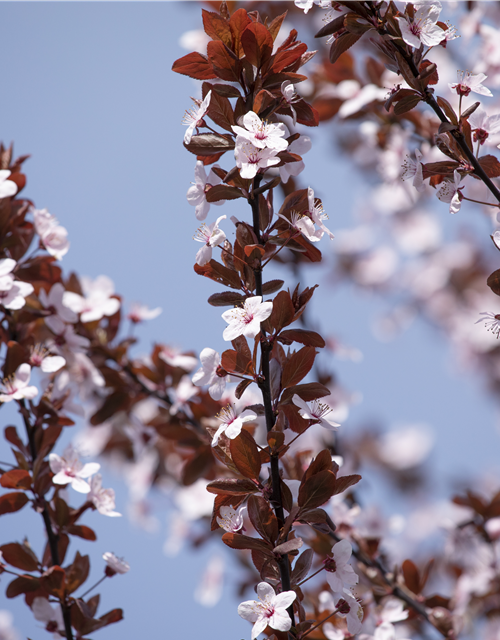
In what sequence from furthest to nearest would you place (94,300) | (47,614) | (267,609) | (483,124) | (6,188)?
(94,300), (6,188), (47,614), (483,124), (267,609)

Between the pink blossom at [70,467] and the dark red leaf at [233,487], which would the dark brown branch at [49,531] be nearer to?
the pink blossom at [70,467]

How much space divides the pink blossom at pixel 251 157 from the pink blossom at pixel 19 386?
65cm

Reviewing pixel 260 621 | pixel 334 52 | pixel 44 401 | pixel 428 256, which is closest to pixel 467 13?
pixel 334 52

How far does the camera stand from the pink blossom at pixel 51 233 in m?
1.36

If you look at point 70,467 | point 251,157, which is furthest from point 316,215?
point 70,467

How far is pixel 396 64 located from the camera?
2.97 feet

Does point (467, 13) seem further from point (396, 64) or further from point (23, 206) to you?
point (23, 206)

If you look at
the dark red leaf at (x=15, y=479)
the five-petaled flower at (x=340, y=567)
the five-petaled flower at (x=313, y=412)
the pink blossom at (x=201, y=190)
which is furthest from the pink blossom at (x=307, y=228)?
the dark red leaf at (x=15, y=479)

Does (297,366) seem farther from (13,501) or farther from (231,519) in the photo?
(13,501)

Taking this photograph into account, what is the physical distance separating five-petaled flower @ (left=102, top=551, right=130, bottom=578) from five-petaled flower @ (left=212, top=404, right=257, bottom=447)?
1.32 feet

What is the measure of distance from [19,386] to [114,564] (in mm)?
407

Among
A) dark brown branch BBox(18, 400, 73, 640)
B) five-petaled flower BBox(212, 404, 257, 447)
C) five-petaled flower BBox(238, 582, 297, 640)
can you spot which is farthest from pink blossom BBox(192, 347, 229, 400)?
dark brown branch BBox(18, 400, 73, 640)

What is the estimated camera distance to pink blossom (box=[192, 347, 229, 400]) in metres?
0.85

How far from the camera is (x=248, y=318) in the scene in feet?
2.61
